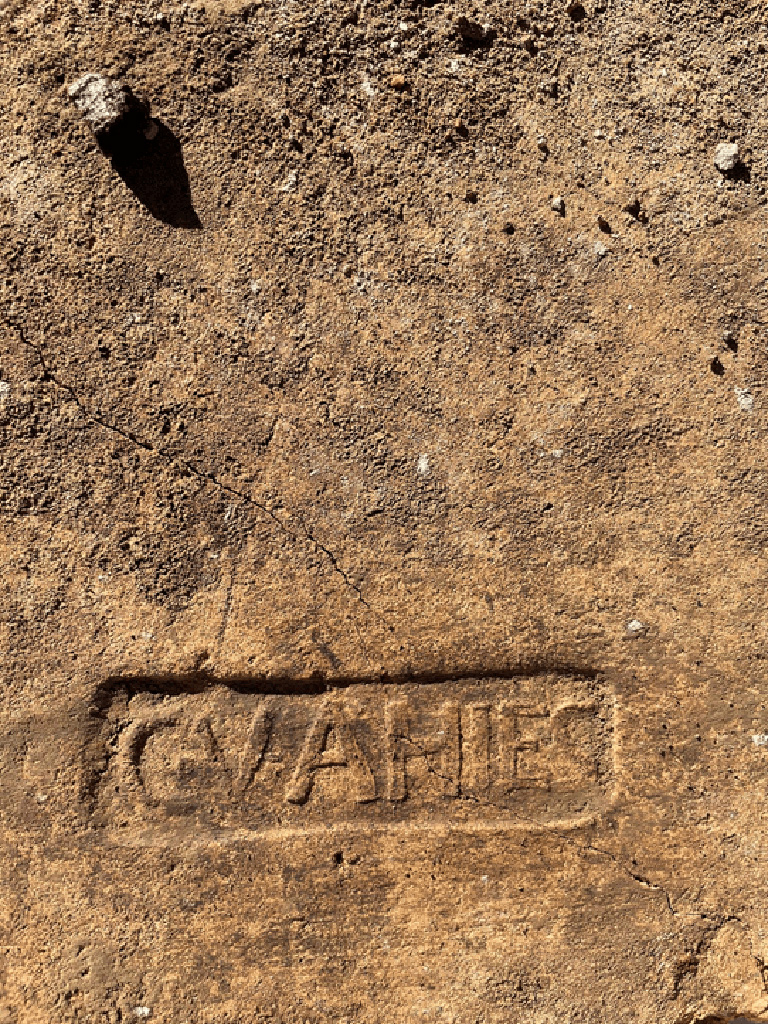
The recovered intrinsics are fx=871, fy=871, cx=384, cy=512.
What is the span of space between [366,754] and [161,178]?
1.46 m

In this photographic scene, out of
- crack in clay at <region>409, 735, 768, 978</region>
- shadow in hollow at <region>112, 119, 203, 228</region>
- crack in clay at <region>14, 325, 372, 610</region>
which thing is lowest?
crack in clay at <region>409, 735, 768, 978</region>

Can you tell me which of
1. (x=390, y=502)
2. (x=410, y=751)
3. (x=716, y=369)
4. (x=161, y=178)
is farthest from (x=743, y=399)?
(x=161, y=178)

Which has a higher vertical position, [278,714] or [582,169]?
[582,169]

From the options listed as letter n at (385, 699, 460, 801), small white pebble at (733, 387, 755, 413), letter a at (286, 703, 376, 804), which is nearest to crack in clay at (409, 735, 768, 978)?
letter n at (385, 699, 460, 801)

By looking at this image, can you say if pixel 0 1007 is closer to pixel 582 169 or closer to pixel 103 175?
pixel 103 175

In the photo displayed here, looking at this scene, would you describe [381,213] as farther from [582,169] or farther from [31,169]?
[31,169]

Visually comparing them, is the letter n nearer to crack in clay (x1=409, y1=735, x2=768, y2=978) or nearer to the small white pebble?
crack in clay (x1=409, y1=735, x2=768, y2=978)

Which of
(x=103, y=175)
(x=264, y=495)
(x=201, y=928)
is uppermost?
(x=103, y=175)

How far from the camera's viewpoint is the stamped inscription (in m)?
2.09

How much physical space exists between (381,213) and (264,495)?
727 millimetres

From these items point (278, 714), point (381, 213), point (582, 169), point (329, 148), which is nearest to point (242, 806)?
point (278, 714)

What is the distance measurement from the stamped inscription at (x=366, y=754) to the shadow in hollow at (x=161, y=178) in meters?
1.14

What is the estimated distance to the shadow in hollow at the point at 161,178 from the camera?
206 centimetres

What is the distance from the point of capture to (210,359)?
2076 millimetres
